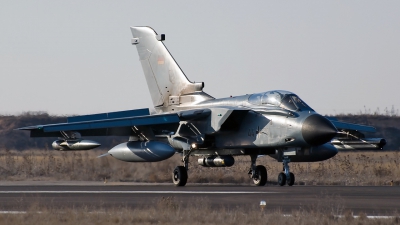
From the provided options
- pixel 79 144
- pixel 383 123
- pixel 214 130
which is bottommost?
pixel 79 144

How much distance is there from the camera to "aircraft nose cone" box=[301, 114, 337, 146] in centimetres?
1941

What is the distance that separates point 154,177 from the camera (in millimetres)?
27734

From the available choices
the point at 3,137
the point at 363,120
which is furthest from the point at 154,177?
the point at 363,120

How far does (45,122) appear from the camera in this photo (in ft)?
211

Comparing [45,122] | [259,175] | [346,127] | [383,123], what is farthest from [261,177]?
[383,123]

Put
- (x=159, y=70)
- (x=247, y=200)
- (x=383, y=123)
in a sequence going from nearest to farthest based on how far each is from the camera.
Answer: (x=247, y=200) → (x=159, y=70) → (x=383, y=123)

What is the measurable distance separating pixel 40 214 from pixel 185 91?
13.9 metres

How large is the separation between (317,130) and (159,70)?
313 inches

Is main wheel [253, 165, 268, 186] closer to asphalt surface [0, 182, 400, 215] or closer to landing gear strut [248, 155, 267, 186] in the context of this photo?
landing gear strut [248, 155, 267, 186]

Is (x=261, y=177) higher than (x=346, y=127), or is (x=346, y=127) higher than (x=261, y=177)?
(x=346, y=127)

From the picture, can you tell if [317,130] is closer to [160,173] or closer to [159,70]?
[159,70]

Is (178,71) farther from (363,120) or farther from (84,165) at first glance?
(363,120)

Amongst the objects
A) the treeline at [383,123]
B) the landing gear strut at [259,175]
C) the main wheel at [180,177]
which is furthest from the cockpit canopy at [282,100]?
the treeline at [383,123]

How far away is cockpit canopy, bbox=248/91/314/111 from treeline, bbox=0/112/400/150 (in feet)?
118
